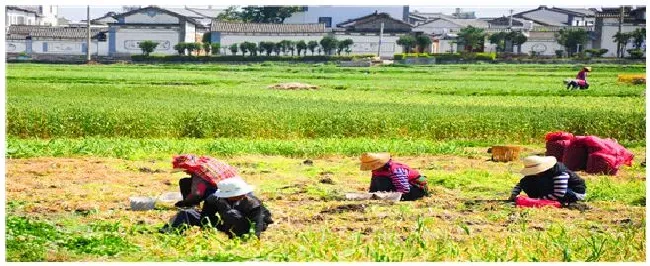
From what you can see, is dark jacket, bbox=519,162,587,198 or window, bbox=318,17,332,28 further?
window, bbox=318,17,332,28

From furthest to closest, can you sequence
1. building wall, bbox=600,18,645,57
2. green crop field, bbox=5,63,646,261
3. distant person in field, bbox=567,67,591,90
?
distant person in field, bbox=567,67,591,90, building wall, bbox=600,18,645,57, green crop field, bbox=5,63,646,261

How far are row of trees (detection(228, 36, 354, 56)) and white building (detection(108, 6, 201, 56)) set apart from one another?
3.90 ft

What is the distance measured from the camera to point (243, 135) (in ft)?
48.4

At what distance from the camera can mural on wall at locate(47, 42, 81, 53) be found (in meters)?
27.0

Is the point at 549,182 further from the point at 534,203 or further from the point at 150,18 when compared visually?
the point at 150,18

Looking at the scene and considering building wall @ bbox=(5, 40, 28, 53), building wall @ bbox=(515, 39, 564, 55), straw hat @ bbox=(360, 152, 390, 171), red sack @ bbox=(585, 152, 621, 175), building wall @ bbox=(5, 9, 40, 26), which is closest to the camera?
straw hat @ bbox=(360, 152, 390, 171)

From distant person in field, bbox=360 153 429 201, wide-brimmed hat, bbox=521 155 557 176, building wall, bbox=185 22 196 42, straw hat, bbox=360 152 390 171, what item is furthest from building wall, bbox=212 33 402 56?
wide-brimmed hat, bbox=521 155 557 176

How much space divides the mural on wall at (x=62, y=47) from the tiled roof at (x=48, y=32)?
23 cm

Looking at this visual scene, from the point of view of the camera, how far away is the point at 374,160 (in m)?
8.73

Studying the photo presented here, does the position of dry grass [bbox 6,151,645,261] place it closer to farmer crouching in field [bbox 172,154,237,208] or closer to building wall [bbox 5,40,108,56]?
farmer crouching in field [bbox 172,154,237,208]

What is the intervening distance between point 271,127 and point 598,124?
457cm

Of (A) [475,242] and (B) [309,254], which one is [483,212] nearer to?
(A) [475,242]

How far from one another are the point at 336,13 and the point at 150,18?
4891mm

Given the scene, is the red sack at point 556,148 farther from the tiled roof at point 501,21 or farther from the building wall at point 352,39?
the tiled roof at point 501,21
